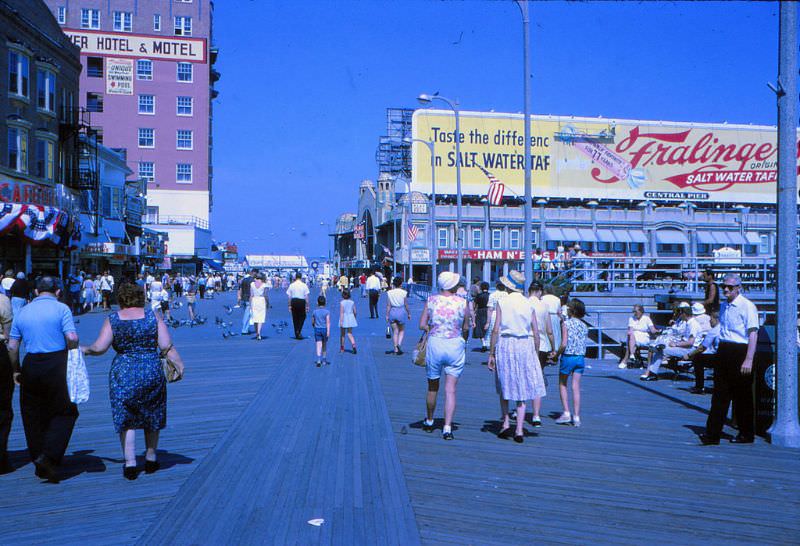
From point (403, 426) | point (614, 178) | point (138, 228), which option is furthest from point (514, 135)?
point (403, 426)

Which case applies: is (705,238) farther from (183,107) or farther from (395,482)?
(395,482)

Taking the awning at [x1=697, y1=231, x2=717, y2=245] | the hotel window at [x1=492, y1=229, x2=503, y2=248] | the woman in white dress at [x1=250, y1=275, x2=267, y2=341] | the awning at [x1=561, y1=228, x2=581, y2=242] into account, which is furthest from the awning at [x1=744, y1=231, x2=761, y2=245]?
the woman in white dress at [x1=250, y1=275, x2=267, y2=341]

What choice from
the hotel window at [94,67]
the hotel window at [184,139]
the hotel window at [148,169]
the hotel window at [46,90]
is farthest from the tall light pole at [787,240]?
the hotel window at [94,67]

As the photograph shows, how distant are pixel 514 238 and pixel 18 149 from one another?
45716 millimetres

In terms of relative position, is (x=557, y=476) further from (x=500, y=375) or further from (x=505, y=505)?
(x=500, y=375)

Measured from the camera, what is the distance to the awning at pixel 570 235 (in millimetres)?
66506

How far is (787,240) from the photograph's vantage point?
8.41 metres

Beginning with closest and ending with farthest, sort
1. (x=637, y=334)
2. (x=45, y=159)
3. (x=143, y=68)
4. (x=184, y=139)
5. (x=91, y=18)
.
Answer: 1. (x=637, y=334)
2. (x=45, y=159)
3. (x=143, y=68)
4. (x=91, y=18)
5. (x=184, y=139)

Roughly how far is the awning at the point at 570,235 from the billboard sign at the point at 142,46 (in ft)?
112

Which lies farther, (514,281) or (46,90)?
(46,90)

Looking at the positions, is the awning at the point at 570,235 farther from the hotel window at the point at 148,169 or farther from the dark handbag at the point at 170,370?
the dark handbag at the point at 170,370

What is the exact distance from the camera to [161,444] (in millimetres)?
8023

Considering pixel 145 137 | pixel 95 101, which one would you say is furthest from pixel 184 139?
pixel 95 101

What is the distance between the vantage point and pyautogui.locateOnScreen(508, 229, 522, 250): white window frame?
2702 inches
